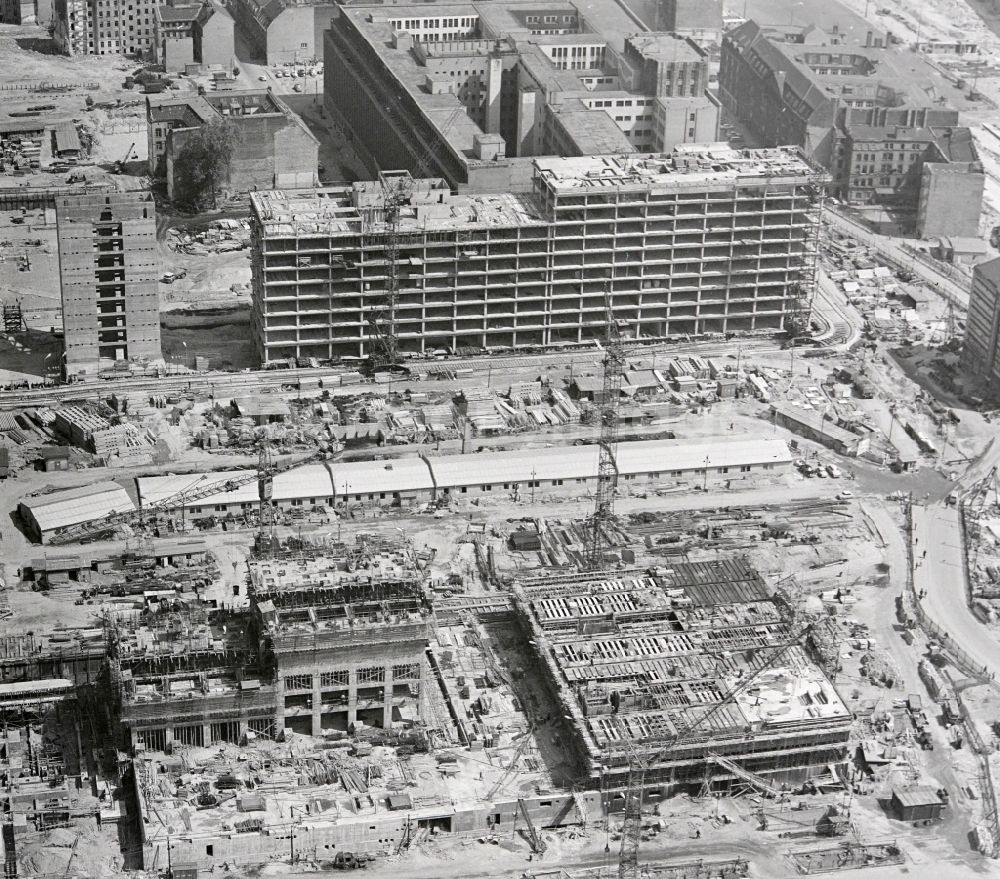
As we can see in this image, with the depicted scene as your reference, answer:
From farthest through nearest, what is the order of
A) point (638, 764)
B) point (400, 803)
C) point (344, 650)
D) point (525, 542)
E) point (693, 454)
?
point (693, 454)
point (525, 542)
point (344, 650)
point (638, 764)
point (400, 803)

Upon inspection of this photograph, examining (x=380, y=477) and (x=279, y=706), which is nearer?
(x=279, y=706)

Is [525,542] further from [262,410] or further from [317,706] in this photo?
[262,410]

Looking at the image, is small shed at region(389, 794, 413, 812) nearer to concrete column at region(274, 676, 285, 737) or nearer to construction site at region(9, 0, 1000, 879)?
construction site at region(9, 0, 1000, 879)

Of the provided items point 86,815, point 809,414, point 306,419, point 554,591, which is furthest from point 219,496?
point 809,414

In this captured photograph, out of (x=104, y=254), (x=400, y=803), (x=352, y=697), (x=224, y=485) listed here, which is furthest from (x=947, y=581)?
(x=104, y=254)

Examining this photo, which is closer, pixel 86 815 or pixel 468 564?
pixel 86 815

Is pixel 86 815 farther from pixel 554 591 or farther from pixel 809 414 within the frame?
pixel 809 414
